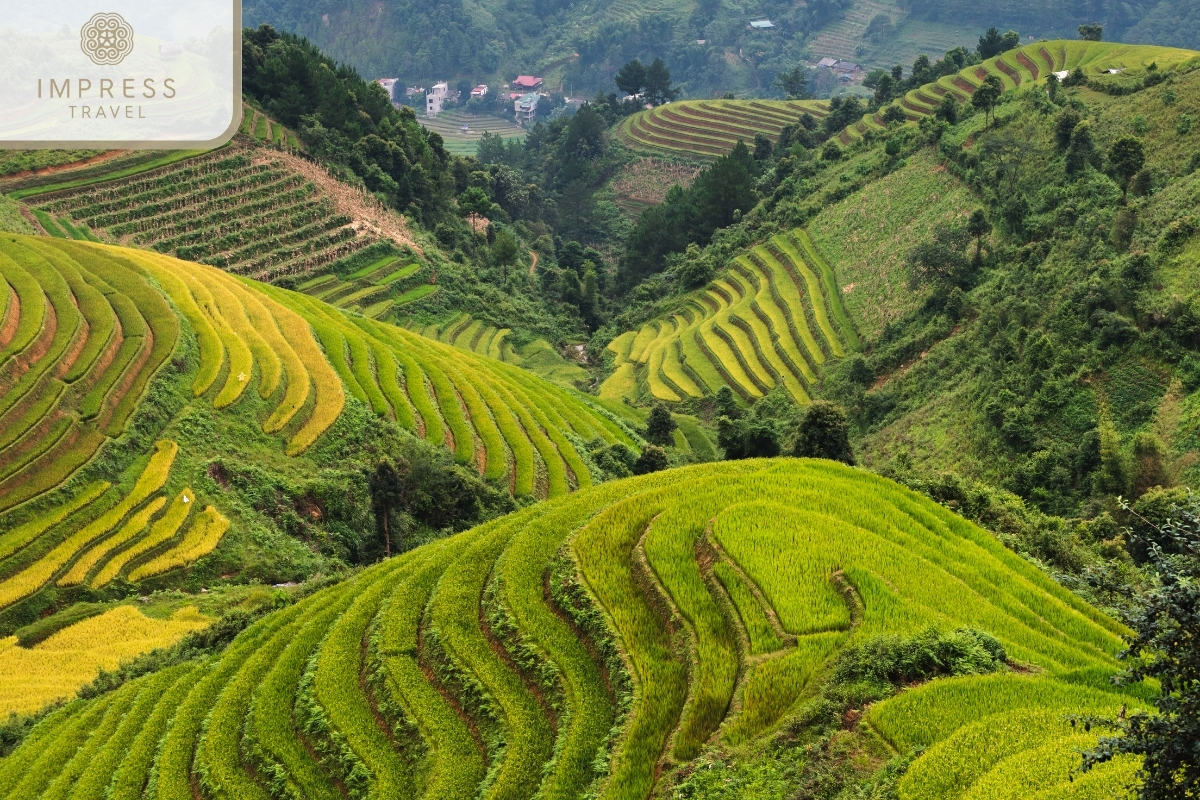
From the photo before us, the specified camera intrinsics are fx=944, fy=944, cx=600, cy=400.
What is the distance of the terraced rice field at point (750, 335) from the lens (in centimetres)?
4094

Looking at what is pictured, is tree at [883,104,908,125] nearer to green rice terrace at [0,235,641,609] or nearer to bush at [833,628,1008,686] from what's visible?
green rice terrace at [0,235,641,609]

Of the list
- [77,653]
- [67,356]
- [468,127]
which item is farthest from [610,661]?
[468,127]

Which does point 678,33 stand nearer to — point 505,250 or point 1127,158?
point 505,250

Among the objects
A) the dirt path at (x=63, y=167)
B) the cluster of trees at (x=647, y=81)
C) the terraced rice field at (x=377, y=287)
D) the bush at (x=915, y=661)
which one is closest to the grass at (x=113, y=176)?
the dirt path at (x=63, y=167)

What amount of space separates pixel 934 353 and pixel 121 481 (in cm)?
2736

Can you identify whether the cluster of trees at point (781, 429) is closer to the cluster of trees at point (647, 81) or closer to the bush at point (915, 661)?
the bush at point (915, 661)

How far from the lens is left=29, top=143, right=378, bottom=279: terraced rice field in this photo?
42.1 meters

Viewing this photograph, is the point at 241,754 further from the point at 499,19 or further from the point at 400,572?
the point at 499,19

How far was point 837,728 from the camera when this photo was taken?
1001 cm

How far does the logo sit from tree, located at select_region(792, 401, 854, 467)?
54.3 feet

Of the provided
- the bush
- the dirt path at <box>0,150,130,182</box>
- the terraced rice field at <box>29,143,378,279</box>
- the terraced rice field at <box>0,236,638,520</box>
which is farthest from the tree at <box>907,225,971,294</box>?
the dirt path at <box>0,150,130,182</box>

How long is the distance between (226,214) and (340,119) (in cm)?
1307

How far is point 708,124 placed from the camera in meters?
82.3

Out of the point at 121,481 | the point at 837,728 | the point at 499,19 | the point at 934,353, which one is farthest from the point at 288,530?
the point at 499,19
